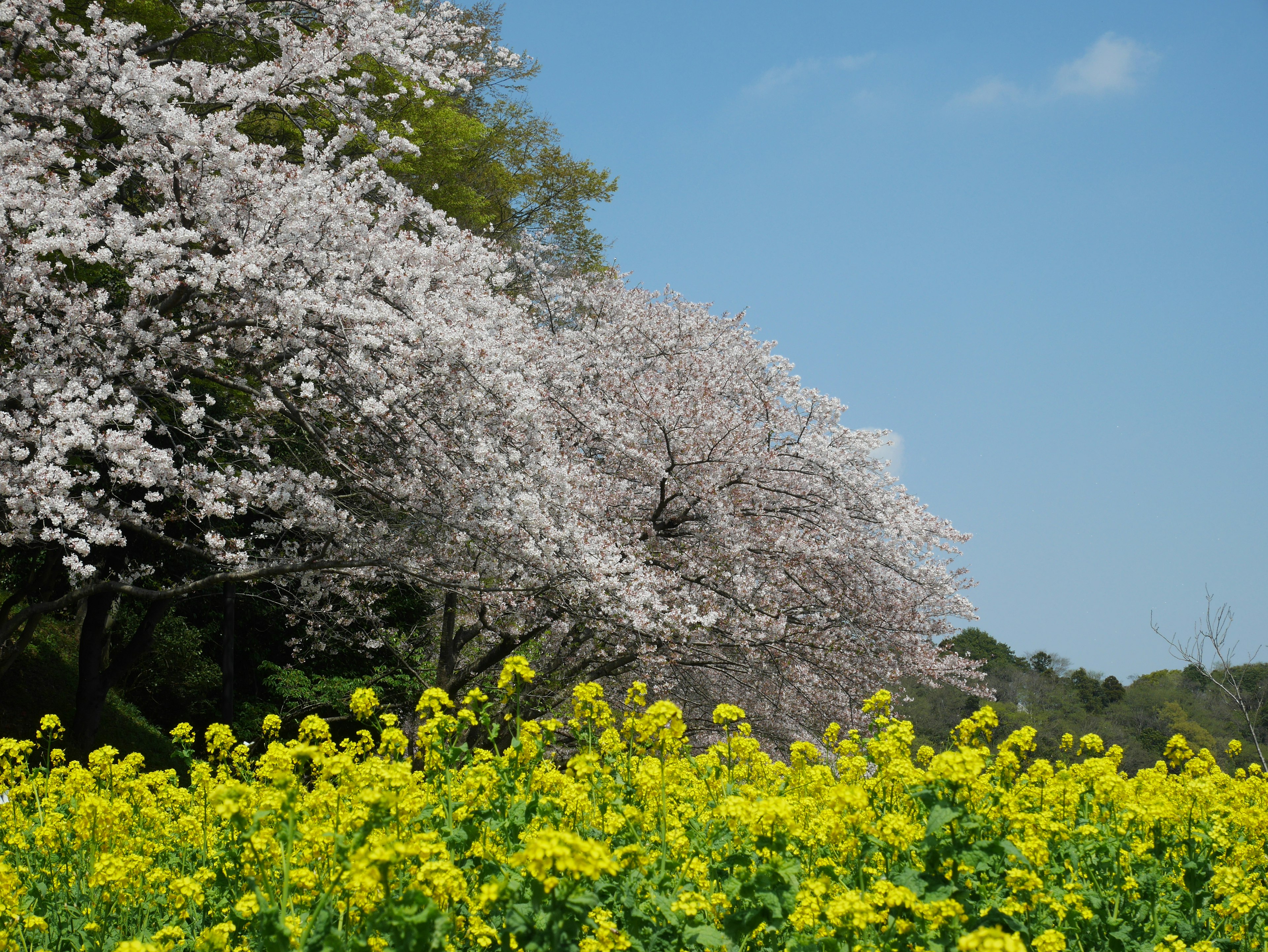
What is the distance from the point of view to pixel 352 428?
9867 mm

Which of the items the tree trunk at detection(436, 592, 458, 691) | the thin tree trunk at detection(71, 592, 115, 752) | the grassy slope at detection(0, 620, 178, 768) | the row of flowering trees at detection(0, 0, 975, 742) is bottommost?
the grassy slope at detection(0, 620, 178, 768)

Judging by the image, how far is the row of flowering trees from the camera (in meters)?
8.66

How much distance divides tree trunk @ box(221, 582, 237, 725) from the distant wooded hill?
32137mm

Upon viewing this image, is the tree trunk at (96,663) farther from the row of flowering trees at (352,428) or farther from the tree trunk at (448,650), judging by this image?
the tree trunk at (448,650)

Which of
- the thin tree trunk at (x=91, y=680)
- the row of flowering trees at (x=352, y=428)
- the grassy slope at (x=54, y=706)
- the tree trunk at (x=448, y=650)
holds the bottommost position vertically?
the grassy slope at (x=54, y=706)

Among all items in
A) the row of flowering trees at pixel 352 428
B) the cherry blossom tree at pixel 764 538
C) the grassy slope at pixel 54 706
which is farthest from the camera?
the grassy slope at pixel 54 706

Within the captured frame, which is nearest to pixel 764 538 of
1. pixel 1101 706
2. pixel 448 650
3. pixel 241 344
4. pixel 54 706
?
pixel 448 650

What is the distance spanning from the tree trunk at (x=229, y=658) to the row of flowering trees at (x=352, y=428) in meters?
0.60

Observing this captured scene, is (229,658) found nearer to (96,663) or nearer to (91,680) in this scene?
(96,663)

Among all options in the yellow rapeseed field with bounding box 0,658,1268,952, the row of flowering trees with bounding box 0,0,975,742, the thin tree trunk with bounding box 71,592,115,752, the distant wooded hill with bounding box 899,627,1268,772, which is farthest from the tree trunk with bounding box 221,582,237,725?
the distant wooded hill with bounding box 899,627,1268,772

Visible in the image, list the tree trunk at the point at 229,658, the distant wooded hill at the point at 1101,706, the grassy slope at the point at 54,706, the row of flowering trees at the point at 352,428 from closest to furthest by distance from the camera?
1. the row of flowering trees at the point at 352,428
2. the tree trunk at the point at 229,658
3. the grassy slope at the point at 54,706
4. the distant wooded hill at the point at 1101,706

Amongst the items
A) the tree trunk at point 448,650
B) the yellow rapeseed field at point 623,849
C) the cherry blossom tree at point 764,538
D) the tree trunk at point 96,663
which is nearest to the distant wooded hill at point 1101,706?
the cherry blossom tree at point 764,538

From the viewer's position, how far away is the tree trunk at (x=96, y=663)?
41.7 feet

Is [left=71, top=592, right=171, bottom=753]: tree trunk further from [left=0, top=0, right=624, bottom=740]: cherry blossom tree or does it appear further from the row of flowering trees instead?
[left=0, top=0, right=624, bottom=740]: cherry blossom tree
